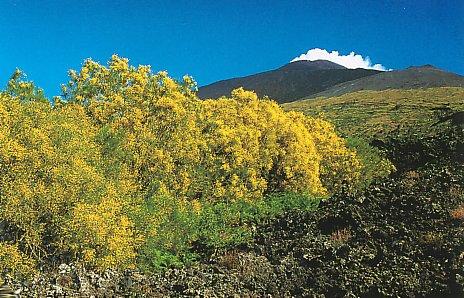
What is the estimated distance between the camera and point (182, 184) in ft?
102

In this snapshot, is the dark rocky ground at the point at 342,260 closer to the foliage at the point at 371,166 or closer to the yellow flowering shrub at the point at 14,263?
the yellow flowering shrub at the point at 14,263

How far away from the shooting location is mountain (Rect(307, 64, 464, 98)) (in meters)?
164

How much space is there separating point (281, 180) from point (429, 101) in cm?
9009

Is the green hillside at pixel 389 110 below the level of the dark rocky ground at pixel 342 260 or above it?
above

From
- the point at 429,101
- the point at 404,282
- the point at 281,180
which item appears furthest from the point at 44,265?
the point at 429,101

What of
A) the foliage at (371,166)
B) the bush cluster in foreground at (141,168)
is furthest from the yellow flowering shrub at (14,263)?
the foliage at (371,166)

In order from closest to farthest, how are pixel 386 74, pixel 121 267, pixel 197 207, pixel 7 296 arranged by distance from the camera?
pixel 7 296 → pixel 121 267 → pixel 197 207 → pixel 386 74

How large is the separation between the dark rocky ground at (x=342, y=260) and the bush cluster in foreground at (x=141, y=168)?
116 cm

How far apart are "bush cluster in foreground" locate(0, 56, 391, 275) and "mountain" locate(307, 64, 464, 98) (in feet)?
416

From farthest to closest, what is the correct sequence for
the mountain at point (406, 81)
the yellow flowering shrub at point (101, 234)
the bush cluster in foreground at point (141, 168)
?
the mountain at point (406, 81)
the bush cluster in foreground at point (141, 168)
the yellow flowering shrub at point (101, 234)

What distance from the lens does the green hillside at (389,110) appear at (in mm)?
88938

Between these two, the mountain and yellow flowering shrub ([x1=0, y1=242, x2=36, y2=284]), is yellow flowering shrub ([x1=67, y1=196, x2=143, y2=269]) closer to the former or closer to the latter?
yellow flowering shrub ([x1=0, y1=242, x2=36, y2=284])

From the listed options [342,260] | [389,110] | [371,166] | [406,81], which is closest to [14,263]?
[342,260]

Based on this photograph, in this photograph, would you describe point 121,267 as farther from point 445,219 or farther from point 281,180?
point 281,180
